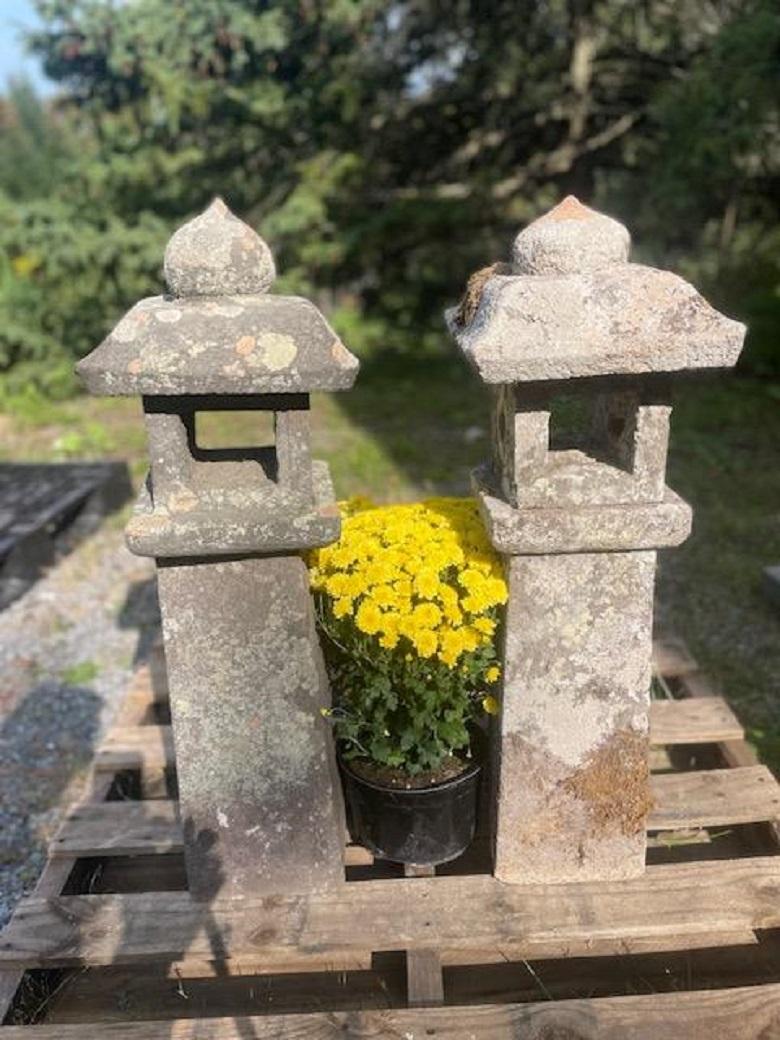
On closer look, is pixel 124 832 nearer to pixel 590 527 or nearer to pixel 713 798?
pixel 590 527

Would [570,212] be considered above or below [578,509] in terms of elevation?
above

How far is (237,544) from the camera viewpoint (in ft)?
7.06

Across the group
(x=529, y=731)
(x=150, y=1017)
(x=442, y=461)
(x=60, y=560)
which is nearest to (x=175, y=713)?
(x=150, y=1017)

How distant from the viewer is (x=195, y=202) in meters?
8.84

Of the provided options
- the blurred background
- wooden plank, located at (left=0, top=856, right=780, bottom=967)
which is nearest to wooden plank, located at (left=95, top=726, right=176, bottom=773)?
wooden plank, located at (left=0, top=856, right=780, bottom=967)

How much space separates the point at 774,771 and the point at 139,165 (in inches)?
307

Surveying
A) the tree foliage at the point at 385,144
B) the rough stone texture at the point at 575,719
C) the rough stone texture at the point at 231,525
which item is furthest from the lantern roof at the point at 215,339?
the tree foliage at the point at 385,144

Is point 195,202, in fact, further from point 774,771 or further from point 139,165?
point 774,771

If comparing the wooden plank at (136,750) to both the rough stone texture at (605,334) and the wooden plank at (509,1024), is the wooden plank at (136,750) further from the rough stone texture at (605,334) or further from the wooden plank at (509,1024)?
the rough stone texture at (605,334)

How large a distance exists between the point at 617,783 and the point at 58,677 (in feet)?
9.52

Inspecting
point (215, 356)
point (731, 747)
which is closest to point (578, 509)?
point (215, 356)

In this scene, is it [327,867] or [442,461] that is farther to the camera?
[442,461]

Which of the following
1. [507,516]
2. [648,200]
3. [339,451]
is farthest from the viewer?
[648,200]

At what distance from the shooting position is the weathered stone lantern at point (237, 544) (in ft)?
6.66
